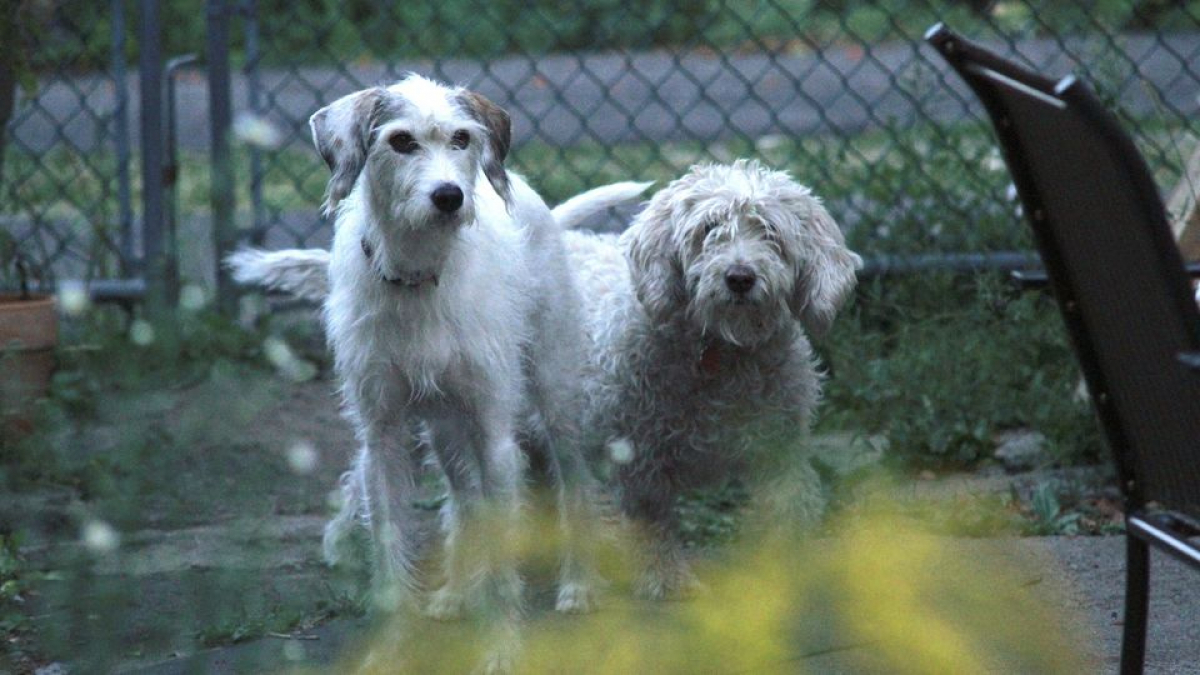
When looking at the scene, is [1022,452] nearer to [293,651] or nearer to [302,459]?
[302,459]

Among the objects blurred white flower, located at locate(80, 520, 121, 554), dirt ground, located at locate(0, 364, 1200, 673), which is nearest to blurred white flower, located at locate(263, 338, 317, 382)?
dirt ground, located at locate(0, 364, 1200, 673)

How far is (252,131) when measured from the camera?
5.34 meters

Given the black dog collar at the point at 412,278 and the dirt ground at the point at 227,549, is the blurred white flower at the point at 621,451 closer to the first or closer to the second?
the dirt ground at the point at 227,549

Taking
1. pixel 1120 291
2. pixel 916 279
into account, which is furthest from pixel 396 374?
pixel 916 279

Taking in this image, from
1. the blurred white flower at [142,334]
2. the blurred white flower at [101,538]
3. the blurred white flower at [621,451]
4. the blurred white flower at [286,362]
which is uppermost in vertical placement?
the blurred white flower at [101,538]

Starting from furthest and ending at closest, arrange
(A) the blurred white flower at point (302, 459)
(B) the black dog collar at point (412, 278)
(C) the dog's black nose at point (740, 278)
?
(A) the blurred white flower at point (302, 459) → (C) the dog's black nose at point (740, 278) → (B) the black dog collar at point (412, 278)

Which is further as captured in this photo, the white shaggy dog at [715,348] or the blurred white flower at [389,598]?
the white shaggy dog at [715,348]

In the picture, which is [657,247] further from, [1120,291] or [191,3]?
[191,3]

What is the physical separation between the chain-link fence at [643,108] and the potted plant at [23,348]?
66 cm

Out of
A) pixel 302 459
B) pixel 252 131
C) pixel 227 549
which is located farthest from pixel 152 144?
pixel 227 549

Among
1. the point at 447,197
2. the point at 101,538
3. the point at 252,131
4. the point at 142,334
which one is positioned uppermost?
the point at 447,197

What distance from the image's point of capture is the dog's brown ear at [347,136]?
3520 millimetres

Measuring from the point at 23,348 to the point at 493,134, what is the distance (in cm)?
201

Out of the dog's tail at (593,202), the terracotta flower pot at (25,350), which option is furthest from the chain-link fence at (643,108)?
the dog's tail at (593,202)
